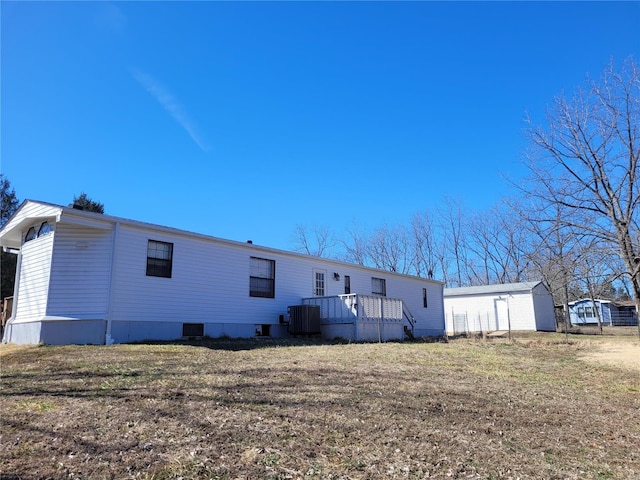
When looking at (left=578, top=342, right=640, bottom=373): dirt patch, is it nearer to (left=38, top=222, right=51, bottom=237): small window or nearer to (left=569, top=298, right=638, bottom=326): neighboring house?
(left=38, top=222, right=51, bottom=237): small window

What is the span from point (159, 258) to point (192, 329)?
7.74 feet

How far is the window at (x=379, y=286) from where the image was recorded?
2147 cm

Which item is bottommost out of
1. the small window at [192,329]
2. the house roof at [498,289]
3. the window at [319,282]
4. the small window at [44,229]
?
the small window at [192,329]

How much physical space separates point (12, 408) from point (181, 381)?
6.77 ft

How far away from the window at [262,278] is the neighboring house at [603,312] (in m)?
39.6

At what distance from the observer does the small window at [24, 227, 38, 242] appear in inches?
551

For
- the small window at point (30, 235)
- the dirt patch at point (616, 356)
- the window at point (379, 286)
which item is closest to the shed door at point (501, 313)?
the window at point (379, 286)

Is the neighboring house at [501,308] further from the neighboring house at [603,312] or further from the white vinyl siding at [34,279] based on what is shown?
the white vinyl siding at [34,279]

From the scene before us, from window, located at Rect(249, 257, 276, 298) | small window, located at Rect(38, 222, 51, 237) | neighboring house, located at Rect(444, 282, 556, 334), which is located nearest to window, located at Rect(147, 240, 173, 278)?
small window, located at Rect(38, 222, 51, 237)

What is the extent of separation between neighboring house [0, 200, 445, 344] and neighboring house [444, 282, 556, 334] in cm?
1602

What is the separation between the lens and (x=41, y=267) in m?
12.9

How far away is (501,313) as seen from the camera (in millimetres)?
31734

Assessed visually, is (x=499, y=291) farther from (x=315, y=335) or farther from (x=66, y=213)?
(x=66, y=213)

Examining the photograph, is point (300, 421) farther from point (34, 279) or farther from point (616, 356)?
point (616, 356)
